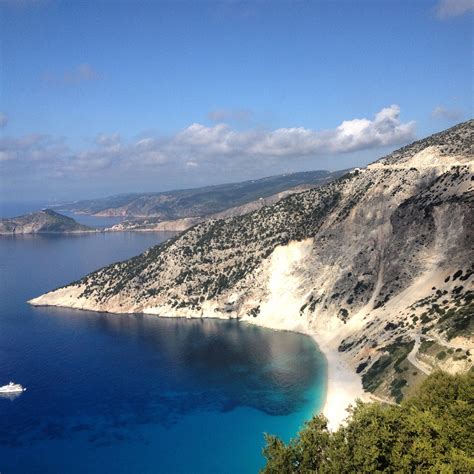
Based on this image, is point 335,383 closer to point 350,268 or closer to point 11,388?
point 350,268

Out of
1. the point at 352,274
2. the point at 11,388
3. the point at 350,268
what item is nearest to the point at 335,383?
the point at 352,274

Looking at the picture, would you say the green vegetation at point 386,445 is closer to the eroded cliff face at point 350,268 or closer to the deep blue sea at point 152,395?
the deep blue sea at point 152,395

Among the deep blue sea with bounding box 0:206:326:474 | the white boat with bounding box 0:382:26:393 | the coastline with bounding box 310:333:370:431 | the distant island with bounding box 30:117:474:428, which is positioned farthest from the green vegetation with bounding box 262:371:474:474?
the white boat with bounding box 0:382:26:393

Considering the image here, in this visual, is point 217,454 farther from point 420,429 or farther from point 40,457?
point 420,429

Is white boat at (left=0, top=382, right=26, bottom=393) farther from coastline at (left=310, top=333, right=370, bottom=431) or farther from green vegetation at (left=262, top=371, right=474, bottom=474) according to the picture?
green vegetation at (left=262, top=371, right=474, bottom=474)

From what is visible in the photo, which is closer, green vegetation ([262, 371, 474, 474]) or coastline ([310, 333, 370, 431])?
green vegetation ([262, 371, 474, 474])

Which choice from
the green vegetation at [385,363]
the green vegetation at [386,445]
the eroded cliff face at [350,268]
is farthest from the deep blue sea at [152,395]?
the green vegetation at [386,445]

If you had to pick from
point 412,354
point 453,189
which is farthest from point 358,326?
point 453,189
